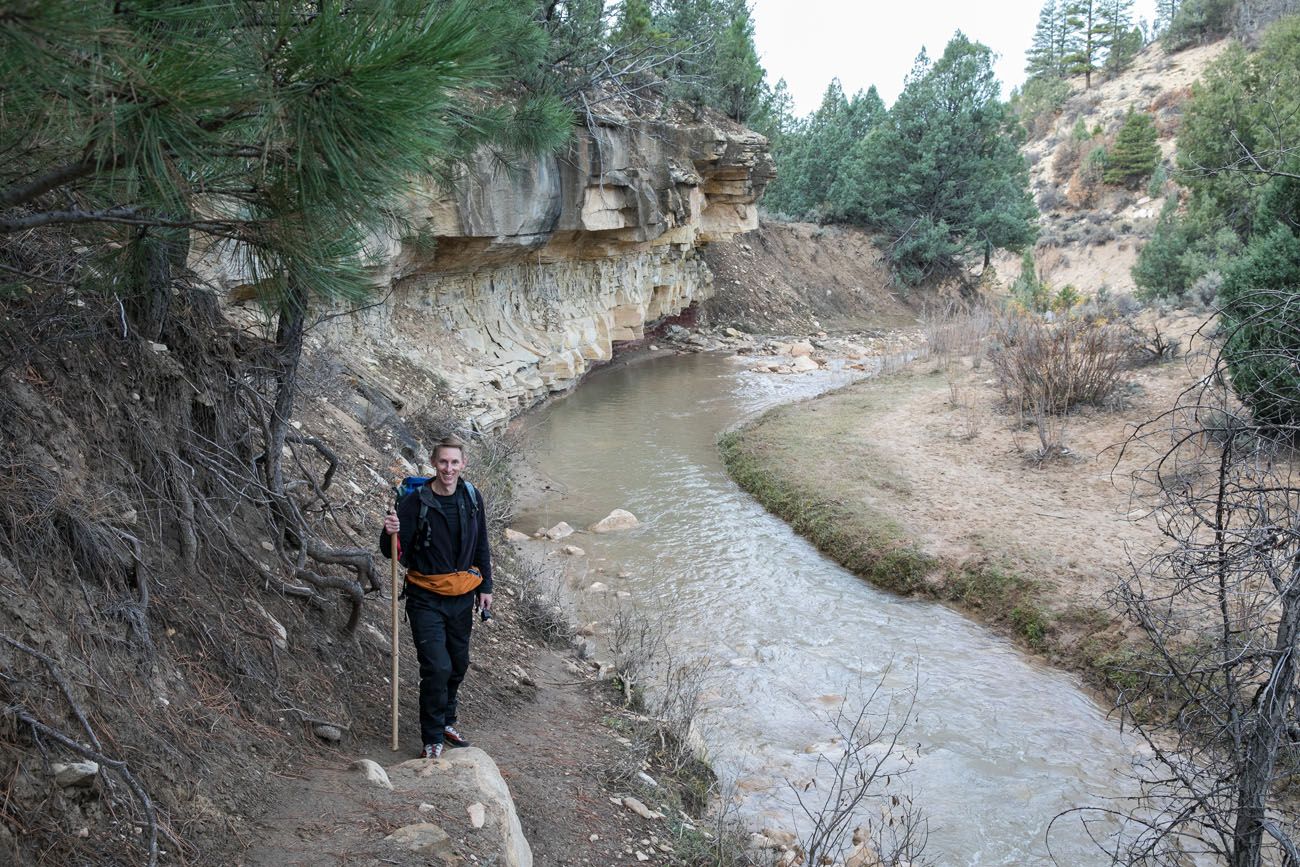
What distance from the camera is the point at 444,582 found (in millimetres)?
4566

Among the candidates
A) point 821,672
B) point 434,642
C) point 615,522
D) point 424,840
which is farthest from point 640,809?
point 615,522

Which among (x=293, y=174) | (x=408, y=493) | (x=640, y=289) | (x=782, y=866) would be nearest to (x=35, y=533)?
(x=408, y=493)

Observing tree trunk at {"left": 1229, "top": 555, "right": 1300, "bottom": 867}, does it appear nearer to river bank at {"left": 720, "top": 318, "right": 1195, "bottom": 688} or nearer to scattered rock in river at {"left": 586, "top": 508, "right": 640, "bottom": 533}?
river bank at {"left": 720, "top": 318, "right": 1195, "bottom": 688}

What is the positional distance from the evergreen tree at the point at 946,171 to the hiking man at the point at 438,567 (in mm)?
31424

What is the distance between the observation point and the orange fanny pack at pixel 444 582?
4562 millimetres

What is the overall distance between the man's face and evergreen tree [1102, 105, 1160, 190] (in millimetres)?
45038

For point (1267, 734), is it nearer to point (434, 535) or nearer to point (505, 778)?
point (505, 778)

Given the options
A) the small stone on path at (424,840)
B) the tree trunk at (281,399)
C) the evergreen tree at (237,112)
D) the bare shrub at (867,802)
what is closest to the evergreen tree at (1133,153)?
the bare shrub at (867,802)

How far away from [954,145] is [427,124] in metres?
33.6

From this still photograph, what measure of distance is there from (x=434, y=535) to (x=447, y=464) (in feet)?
1.23

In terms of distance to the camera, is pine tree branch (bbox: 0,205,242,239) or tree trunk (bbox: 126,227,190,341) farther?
tree trunk (bbox: 126,227,190,341)

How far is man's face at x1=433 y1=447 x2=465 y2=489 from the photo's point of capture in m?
4.50

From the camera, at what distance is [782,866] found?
4719mm

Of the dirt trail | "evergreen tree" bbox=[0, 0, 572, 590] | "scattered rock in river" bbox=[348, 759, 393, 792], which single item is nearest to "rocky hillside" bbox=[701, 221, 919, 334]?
the dirt trail
